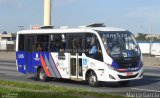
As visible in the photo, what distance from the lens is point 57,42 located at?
2058 centimetres

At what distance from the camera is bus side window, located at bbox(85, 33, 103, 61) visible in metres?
18.2

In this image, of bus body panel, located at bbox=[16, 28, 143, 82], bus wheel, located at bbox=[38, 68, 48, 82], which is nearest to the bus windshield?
bus body panel, located at bbox=[16, 28, 143, 82]

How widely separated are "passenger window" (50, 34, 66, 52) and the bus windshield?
2482 mm

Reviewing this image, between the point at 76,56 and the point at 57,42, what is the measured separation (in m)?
1.69

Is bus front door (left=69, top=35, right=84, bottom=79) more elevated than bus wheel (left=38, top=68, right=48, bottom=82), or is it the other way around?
bus front door (left=69, top=35, right=84, bottom=79)

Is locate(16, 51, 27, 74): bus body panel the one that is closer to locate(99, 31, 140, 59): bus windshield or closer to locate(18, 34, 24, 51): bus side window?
locate(18, 34, 24, 51): bus side window

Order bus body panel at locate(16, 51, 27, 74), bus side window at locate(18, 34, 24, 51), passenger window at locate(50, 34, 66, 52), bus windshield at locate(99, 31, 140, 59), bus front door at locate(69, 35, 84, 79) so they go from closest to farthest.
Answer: bus windshield at locate(99, 31, 140, 59) < bus front door at locate(69, 35, 84, 79) < passenger window at locate(50, 34, 66, 52) < bus body panel at locate(16, 51, 27, 74) < bus side window at locate(18, 34, 24, 51)

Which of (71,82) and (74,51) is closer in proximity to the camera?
(74,51)

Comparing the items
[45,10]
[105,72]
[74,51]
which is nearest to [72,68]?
[74,51]

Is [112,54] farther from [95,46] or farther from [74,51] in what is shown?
[74,51]

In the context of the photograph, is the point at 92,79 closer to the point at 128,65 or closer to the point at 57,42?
the point at 128,65

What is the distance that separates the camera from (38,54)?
21594 mm

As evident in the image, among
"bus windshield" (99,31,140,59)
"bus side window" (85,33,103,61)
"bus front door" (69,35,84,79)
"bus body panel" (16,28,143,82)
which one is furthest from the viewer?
"bus front door" (69,35,84,79)

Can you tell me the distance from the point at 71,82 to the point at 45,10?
102 feet
